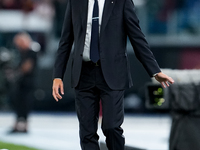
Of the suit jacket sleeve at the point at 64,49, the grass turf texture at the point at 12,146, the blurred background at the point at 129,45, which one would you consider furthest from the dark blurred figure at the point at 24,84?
the suit jacket sleeve at the point at 64,49

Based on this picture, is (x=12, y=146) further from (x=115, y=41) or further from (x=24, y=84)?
(x=115, y=41)

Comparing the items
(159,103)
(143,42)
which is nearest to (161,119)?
(159,103)

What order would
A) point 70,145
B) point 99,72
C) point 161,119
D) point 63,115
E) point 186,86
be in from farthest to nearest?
point 63,115, point 161,119, point 70,145, point 186,86, point 99,72

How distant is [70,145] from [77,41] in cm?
303

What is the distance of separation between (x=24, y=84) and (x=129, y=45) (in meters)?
4.20

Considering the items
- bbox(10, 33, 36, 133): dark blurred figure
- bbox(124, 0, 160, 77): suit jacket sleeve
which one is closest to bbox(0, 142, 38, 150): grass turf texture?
bbox(10, 33, 36, 133): dark blurred figure

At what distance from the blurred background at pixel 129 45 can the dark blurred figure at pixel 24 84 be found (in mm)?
2879

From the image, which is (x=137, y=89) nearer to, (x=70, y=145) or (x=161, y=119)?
(x=161, y=119)

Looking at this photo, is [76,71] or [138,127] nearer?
[76,71]

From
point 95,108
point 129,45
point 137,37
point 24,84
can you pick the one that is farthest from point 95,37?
point 129,45

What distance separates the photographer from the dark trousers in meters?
3.21

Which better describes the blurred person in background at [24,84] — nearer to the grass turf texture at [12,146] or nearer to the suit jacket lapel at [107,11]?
the grass turf texture at [12,146]

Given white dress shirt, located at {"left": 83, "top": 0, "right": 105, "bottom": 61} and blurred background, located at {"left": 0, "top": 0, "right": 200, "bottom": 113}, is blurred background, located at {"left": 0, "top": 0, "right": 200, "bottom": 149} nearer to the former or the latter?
blurred background, located at {"left": 0, "top": 0, "right": 200, "bottom": 113}

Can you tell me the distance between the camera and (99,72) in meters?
3.24
